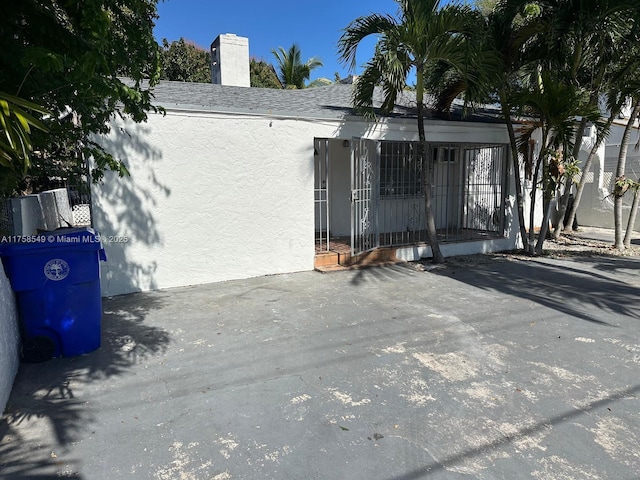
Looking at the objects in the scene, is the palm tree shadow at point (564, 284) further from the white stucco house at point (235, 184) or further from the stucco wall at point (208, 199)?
the stucco wall at point (208, 199)

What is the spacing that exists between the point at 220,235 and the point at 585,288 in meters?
5.91

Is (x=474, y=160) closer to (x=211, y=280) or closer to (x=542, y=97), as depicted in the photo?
(x=542, y=97)

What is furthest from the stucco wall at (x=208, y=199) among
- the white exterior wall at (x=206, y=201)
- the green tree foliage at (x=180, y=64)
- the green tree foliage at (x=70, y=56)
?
the green tree foliage at (x=180, y=64)

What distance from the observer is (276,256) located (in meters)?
7.38

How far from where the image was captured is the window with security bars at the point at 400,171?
9.70m

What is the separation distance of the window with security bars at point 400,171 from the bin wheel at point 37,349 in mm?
7401

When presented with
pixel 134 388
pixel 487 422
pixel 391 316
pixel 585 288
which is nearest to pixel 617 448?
pixel 487 422

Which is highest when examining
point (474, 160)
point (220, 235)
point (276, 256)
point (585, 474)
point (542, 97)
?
point (542, 97)

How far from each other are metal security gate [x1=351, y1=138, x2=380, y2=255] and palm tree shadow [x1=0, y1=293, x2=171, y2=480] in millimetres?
4310

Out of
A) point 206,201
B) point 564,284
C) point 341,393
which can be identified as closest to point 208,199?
point 206,201

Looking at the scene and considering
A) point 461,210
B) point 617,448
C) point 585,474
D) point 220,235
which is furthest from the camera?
point 461,210

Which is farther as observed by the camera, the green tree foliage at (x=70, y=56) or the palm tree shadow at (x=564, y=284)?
the palm tree shadow at (x=564, y=284)

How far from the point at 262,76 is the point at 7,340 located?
26.0 m

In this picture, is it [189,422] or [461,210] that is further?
[461,210]
